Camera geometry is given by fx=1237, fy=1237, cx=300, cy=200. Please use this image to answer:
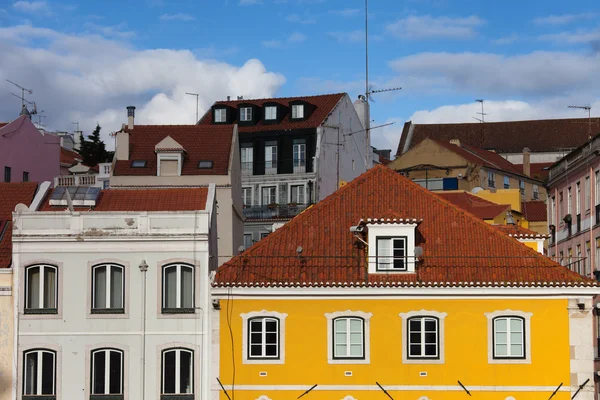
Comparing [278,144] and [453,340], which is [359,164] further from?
[453,340]

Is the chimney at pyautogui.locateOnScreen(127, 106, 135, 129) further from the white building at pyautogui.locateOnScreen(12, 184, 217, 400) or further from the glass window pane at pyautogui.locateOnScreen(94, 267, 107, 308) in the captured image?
the glass window pane at pyautogui.locateOnScreen(94, 267, 107, 308)

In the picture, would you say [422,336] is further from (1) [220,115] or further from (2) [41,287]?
(1) [220,115]

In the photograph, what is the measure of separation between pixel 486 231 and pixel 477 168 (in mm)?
51628

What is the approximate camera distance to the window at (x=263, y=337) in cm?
4122

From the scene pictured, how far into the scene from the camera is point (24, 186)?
4838 centimetres

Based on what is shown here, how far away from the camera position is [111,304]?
4200cm

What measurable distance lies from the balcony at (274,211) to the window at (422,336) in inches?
1506

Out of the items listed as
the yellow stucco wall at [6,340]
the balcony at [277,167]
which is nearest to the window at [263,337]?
the yellow stucco wall at [6,340]

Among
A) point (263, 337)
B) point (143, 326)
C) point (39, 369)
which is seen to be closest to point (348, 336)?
point (263, 337)

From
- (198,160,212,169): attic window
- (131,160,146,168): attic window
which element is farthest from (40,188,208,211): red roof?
(131,160,146,168): attic window

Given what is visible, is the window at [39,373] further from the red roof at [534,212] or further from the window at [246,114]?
the red roof at [534,212]

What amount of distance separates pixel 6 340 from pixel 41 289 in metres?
2.05

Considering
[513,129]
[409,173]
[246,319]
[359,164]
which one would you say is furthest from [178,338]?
[513,129]

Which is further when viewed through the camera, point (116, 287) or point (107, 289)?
point (116, 287)
